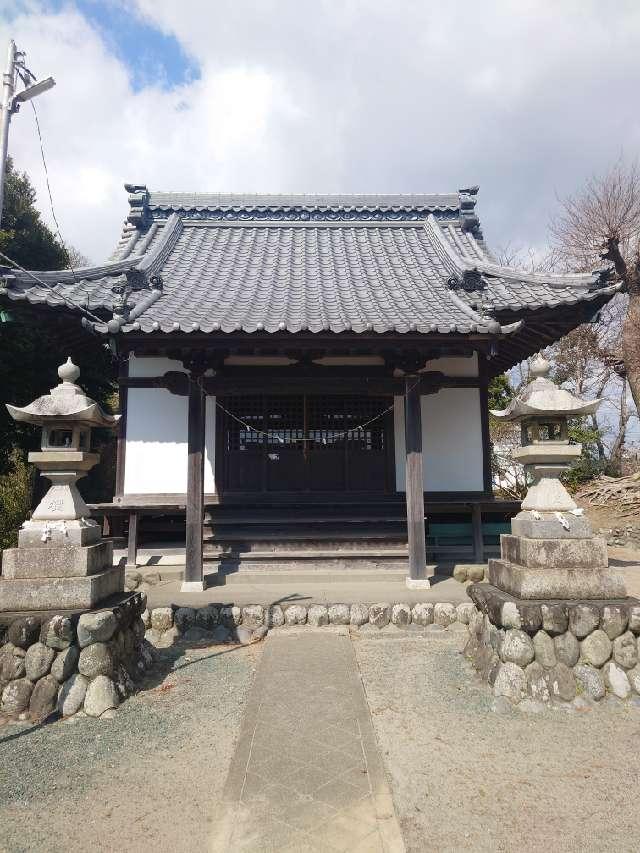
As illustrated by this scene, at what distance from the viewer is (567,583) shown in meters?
4.23

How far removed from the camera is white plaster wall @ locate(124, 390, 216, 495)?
7797mm

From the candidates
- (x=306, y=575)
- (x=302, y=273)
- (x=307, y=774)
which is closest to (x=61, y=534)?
(x=307, y=774)

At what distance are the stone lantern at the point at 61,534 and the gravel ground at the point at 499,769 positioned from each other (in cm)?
261

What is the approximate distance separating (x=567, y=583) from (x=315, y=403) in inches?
195

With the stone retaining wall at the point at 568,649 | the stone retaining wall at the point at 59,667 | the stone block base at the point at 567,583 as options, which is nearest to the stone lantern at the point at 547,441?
the stone block base at the point at 567,583

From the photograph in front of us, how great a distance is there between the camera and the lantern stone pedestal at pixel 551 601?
13.0 ft

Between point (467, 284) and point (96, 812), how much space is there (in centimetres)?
757

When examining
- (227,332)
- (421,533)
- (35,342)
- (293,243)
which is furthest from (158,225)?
(421,533)

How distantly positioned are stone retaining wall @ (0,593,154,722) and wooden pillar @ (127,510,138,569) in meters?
3.69

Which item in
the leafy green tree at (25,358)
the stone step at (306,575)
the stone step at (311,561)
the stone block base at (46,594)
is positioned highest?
the leafy green tree at (25,358)

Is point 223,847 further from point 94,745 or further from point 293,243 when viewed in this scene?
point 293,243

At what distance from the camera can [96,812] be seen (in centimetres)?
268

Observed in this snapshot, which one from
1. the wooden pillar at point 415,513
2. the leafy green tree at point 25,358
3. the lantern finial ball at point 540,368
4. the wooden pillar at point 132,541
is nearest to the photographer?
the lantern finial ball at point 540,368

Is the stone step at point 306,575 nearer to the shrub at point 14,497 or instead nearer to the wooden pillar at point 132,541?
the wooden pillar at point 132,541
